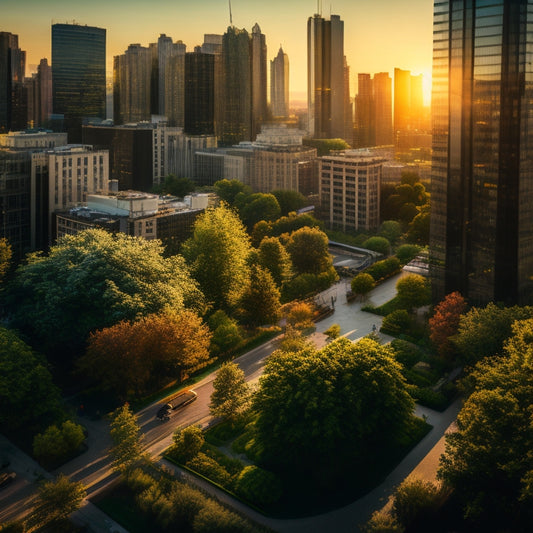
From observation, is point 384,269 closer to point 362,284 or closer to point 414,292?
point 362,284

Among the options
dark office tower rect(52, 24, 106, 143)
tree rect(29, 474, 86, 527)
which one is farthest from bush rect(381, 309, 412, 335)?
dark office tower rect(52, 24, 106, 143)

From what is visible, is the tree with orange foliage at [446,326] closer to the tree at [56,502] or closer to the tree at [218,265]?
the tree at [218,265]

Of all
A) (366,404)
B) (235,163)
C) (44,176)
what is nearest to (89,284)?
(366,404)

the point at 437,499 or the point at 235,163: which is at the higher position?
the point at 235,163

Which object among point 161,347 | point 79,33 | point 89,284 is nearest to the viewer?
point 161,347

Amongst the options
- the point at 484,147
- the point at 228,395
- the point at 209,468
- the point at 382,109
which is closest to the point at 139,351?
the point at 228,395

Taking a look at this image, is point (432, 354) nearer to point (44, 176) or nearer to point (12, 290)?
point (12, 290)
